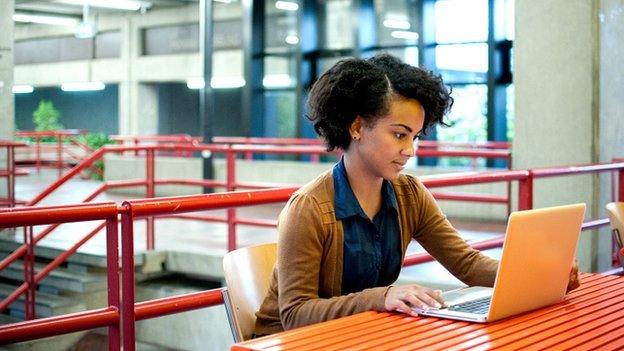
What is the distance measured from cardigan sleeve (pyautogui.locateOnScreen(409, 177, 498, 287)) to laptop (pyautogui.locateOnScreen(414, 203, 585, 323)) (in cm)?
23

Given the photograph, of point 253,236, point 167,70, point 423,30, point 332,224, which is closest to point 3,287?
point 253,236

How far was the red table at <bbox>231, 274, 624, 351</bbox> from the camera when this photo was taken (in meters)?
1.78

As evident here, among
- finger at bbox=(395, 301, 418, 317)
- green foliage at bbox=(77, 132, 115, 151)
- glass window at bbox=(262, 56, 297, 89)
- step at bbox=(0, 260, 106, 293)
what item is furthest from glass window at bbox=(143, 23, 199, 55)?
finger at bbox=(395, 301, 418, 317)

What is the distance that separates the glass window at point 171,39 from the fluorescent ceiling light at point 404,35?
7319 mm

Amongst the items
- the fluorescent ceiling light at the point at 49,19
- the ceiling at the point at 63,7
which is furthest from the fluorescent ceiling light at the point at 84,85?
the ceiling at the point at 63,7

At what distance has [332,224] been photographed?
227 cm

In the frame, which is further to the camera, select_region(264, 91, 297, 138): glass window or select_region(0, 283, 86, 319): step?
select_region(264, 91, 297, 138): glass window

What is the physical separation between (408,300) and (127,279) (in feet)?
3.92

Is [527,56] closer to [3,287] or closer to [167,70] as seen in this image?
[3,287]

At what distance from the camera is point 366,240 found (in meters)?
2.34

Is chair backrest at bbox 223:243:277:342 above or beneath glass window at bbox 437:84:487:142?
beneath

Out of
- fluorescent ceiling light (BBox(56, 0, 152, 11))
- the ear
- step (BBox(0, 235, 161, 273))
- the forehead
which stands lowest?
step (BBox(0, 235, 161, 273))

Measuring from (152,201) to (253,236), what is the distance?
5.91 m

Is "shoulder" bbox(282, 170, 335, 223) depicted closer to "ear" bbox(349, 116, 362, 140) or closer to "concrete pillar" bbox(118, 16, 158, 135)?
"ear" bbox(349, 116, 362, 140)
